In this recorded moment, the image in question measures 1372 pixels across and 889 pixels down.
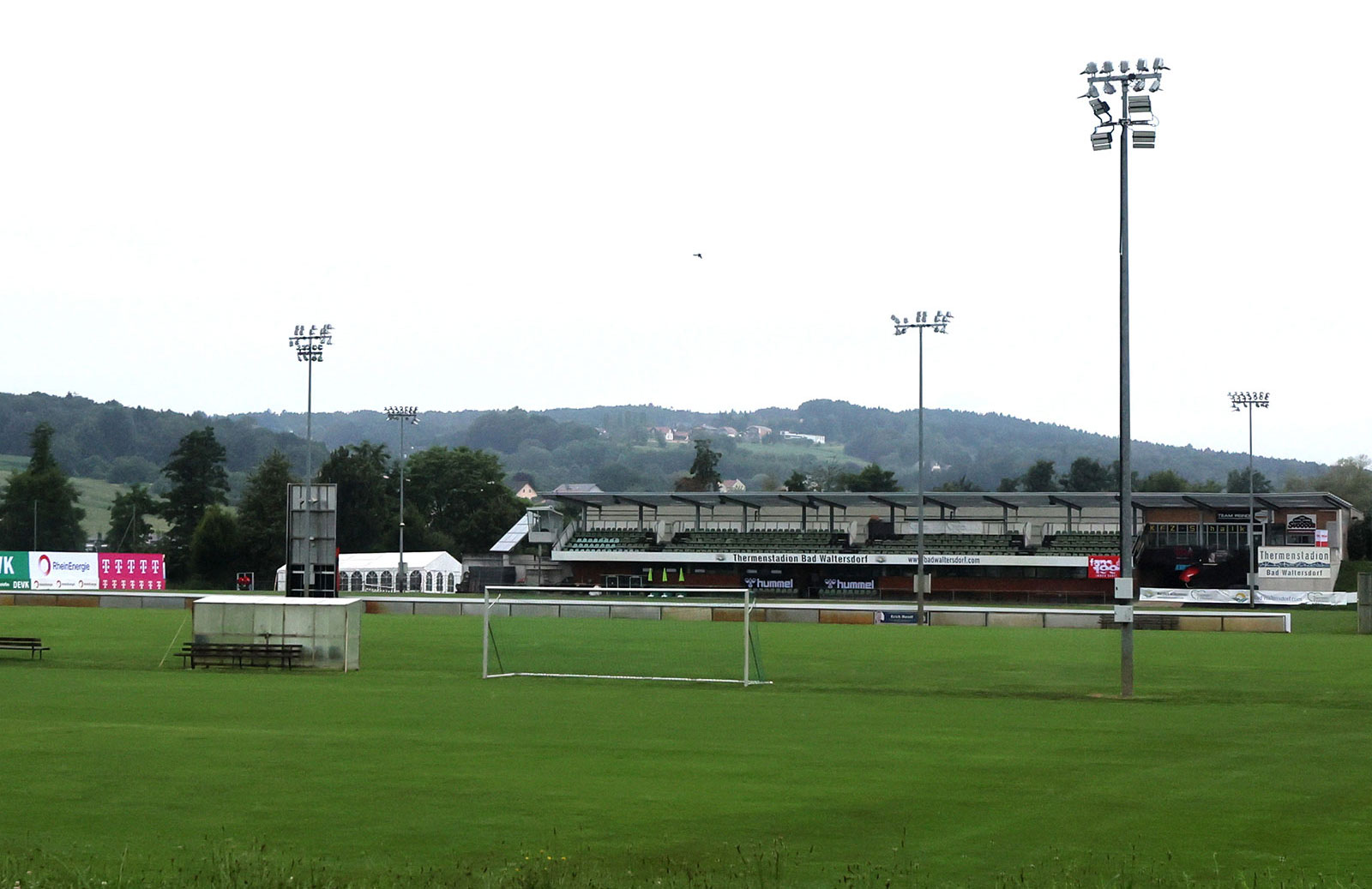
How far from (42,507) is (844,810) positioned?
123003 mm

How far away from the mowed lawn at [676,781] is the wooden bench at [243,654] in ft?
5.36

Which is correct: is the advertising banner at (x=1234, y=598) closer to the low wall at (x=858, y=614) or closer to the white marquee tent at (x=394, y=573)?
Result: the low wall at (x=858, y=614)

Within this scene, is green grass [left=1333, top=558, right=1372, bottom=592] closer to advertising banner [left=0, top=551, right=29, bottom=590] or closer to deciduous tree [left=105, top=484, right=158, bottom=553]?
advertising banner [left=0, top=551, right=29, bottom=590]

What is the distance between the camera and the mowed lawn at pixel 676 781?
409 inches

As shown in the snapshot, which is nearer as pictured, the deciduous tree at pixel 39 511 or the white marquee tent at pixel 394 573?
the white marquee tent at pixel 394 573

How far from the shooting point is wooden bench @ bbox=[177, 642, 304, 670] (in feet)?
95.7

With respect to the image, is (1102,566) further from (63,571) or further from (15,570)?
(15,570)

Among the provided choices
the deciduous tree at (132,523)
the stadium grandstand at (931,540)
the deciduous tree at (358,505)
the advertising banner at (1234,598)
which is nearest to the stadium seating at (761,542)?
the stadium grandstand at (931,540)

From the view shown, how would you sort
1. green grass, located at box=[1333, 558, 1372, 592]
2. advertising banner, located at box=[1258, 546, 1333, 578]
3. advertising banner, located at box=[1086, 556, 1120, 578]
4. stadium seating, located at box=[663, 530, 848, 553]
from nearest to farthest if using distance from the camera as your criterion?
advertising banner, located at box=[1258, 546, 1333, 578] < advertising banner, located at box=[1086, 556, 1120, 578] < green grass, located at box=[1333, 558, 1372, 592] < stadium seating, located at box=[663, 530, 848, 553]

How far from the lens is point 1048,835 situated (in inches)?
452

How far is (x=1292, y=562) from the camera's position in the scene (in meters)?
74.4

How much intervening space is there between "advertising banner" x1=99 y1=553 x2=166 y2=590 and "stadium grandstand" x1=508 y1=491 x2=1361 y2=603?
1097 inches

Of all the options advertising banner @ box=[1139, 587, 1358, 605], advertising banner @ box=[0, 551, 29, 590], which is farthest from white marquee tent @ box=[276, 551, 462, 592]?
advertising banner @ box=[1139, 587, 1358, 605]

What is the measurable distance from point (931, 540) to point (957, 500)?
3.22 m
